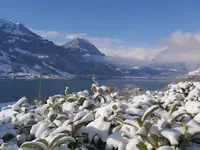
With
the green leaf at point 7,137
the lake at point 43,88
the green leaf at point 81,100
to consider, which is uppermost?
the green leaf at point 81,100

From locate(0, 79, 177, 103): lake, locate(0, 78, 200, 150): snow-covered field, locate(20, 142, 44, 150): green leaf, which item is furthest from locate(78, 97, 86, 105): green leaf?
locate(0, 79, 177, 103): lake

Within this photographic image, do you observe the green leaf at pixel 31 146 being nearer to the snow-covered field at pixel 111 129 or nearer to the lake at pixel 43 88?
the snow-covered field at pixel 111 129

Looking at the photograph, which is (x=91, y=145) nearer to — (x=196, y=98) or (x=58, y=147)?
(x=58, y=147)

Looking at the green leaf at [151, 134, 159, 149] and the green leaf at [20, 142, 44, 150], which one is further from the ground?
the green leaf at [151, 134, 159, 149]

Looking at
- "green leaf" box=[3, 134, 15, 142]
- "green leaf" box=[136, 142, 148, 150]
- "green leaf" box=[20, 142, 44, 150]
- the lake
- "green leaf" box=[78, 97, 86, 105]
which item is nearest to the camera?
"green leaf" box=[136, 142, 148, 150]

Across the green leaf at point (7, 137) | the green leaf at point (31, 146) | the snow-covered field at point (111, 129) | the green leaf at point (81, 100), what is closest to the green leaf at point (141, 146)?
the snow-covered field at point (111, 129)

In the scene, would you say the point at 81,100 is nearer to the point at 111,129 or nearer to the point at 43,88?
the point at 111,129

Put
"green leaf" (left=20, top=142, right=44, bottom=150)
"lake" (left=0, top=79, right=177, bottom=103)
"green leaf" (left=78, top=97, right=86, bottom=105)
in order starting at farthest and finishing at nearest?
"lake" (left=0, top=79, right=177, bottom=103)
"green leaf" (left=78, top=97, right=86, bottom=105)
"green leaf" (left=20, top=142, right=44, bottom=150)

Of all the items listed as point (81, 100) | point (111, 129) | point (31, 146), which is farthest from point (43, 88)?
point (31, 146)

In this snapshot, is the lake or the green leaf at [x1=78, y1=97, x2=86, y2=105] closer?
the green leaf at [x1=78, y1=97, x2=86, y2=105]

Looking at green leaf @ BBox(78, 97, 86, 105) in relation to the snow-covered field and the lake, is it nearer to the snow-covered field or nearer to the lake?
the snow-covered field

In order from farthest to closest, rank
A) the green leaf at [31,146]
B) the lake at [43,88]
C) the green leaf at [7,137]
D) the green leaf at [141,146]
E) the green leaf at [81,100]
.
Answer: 1. the lake at [43,88]
2. the green leaf at [81,100]
3. the green leaf at [7,137]
4. the green leaf at [31,146]
5. the green leaf at [141,146]

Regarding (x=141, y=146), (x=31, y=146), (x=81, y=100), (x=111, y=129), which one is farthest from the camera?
(x=81, y=100)

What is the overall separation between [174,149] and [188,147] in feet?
0.47
